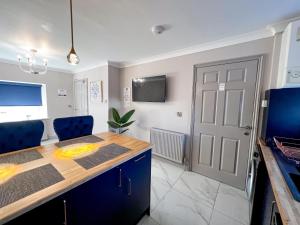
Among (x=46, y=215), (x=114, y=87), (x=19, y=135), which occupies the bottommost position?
(x=46, y=215)

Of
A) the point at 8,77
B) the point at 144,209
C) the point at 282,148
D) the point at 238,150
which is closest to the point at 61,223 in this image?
the point at 144,209

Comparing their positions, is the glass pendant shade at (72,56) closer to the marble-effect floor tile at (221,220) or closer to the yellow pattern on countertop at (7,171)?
the yellow pattern on countertop at (7,171)

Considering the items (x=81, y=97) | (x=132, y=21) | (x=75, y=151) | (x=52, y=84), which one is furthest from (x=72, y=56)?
(x=52, y=84)

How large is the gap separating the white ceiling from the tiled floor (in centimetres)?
235

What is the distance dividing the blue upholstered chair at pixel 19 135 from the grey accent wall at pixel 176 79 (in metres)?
2.06

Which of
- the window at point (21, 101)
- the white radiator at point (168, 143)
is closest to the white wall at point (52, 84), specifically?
the window at point (21, 101)

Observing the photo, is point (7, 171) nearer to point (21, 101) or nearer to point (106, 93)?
point (106, 93)

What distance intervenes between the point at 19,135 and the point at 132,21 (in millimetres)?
1836

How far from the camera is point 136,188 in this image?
1.36 m

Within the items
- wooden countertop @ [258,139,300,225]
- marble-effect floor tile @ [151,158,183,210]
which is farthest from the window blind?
wooden countertop @ [258,139,300,225]

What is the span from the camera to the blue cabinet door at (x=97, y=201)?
0.87 m

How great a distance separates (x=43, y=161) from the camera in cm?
106

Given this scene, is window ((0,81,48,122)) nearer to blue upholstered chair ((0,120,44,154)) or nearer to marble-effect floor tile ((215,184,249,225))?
blue upholstered chair ((0,120,44,154))

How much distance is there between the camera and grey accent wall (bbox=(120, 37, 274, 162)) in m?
1.87
